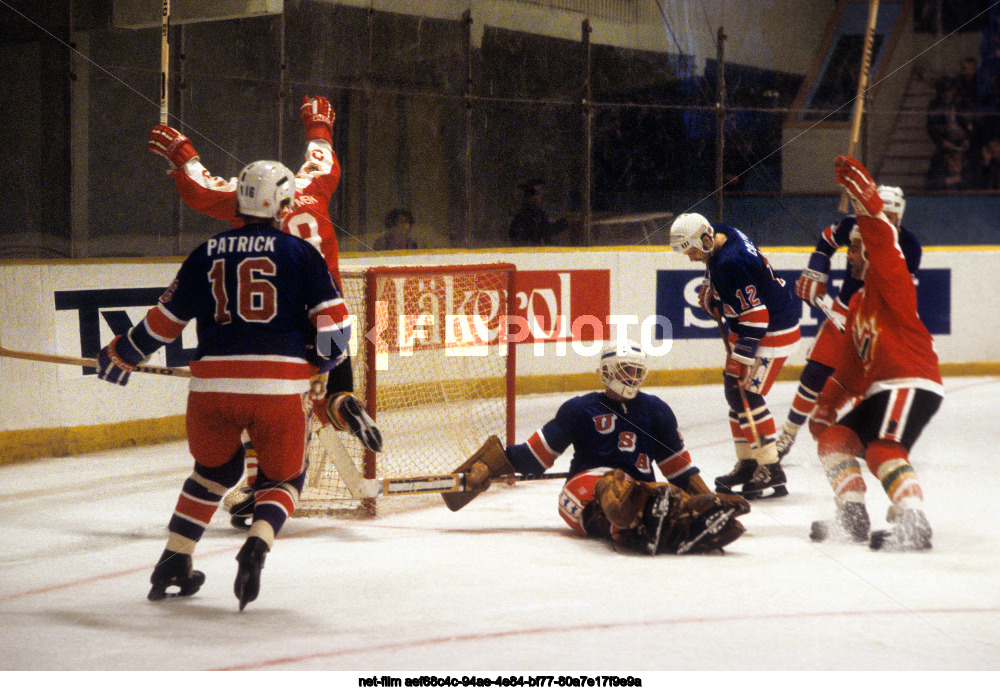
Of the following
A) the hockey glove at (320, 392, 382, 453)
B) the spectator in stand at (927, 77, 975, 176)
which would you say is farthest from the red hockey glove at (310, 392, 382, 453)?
the spectator in stand at (927, 77, 975, 176)

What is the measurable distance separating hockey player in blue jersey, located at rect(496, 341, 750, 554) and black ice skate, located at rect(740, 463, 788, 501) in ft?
2.98

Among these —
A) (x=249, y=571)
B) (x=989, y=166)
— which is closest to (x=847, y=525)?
(x=249, y=571)

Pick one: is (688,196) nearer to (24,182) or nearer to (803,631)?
(24,182)

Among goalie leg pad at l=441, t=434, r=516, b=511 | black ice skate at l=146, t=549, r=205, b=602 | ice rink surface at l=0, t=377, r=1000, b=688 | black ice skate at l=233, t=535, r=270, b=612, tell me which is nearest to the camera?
ice rink surface at l=0, t=377, r=1000, b=688

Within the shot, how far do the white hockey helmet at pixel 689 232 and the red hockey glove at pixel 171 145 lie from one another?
2097mm

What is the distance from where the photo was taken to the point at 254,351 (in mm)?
3209

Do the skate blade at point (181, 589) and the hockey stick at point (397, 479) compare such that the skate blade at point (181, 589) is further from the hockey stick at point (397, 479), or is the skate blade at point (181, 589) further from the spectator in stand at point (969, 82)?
the spectator in stand at point (969, 82)

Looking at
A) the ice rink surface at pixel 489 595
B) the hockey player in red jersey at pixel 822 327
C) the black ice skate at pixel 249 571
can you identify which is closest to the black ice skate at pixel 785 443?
the hockey player in red jersey at pixel 822 327

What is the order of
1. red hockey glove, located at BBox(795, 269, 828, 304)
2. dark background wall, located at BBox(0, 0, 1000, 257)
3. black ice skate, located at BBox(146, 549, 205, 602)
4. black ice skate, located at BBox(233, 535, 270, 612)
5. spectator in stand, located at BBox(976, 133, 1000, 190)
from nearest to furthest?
1. black ice skate, located at BBox(233, 535, 270, 612)
2. black ice skate, located at BBox(146, 549, 205, 602)
3. red hockey glove, located at BBox(795, 269, 828, 304)
4. dark background wall, located at BBox(0, 0, 1000, 257)
5. spectator in stand, located at BBox(976, 133, 1000, 190)

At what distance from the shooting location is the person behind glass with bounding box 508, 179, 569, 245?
8438 mm

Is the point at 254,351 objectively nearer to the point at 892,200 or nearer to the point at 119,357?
the point at 119,357

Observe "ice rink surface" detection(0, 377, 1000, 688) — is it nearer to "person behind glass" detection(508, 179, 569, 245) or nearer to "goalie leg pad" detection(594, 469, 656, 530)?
"goalie leg pad" detection(594, 469, 656, 530)

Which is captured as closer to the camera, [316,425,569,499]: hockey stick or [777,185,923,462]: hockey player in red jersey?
[316,425,569,499]: hockey stick

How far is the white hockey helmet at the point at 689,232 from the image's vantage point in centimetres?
493
